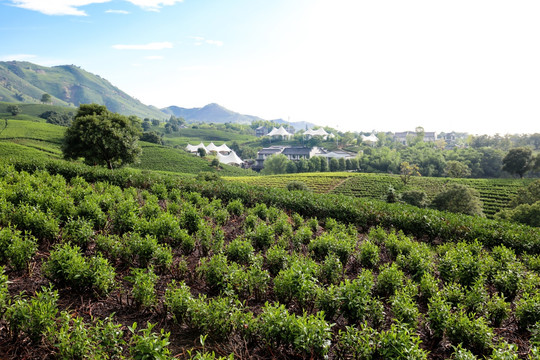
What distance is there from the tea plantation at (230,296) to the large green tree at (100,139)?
21.9 meters

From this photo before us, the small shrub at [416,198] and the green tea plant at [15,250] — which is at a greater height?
the green tea plant at [15,250]

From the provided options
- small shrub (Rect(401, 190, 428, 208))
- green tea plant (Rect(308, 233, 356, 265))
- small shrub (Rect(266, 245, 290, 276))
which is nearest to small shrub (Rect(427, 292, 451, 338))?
green tea plant (Rect(308, 233, 356, 265))

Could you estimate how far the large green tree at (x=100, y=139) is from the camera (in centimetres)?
2958

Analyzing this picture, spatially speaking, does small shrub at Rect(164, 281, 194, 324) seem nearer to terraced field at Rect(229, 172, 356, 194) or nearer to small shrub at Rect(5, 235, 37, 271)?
small shrub at Rect(5, 235, 37, 271)

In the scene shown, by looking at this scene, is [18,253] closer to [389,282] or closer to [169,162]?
[389,282]

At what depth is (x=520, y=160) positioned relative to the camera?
53.7 metres

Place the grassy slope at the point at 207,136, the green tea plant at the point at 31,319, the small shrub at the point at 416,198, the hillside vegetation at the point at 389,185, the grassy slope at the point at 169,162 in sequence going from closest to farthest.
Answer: the green tea plant at the point at 31,319
the small shrub at the point at 416,198
the hillside vegetation at the point at 389,185
the grassy slope at the point at 169,162
the grassy slope at the point at 207,136

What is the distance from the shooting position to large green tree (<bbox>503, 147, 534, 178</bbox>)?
5362 cm

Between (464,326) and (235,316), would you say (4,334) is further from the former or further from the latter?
(464,326)

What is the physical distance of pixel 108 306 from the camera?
18.1 feet

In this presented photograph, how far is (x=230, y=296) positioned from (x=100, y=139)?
98.3ft

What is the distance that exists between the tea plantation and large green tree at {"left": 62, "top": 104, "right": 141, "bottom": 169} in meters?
21.9

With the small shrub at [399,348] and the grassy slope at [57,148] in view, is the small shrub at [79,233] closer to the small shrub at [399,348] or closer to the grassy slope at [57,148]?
the small shrub at [399,348]

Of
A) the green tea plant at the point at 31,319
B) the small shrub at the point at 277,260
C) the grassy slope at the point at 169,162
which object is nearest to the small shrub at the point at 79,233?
the green tea plant at the point at 31,319
